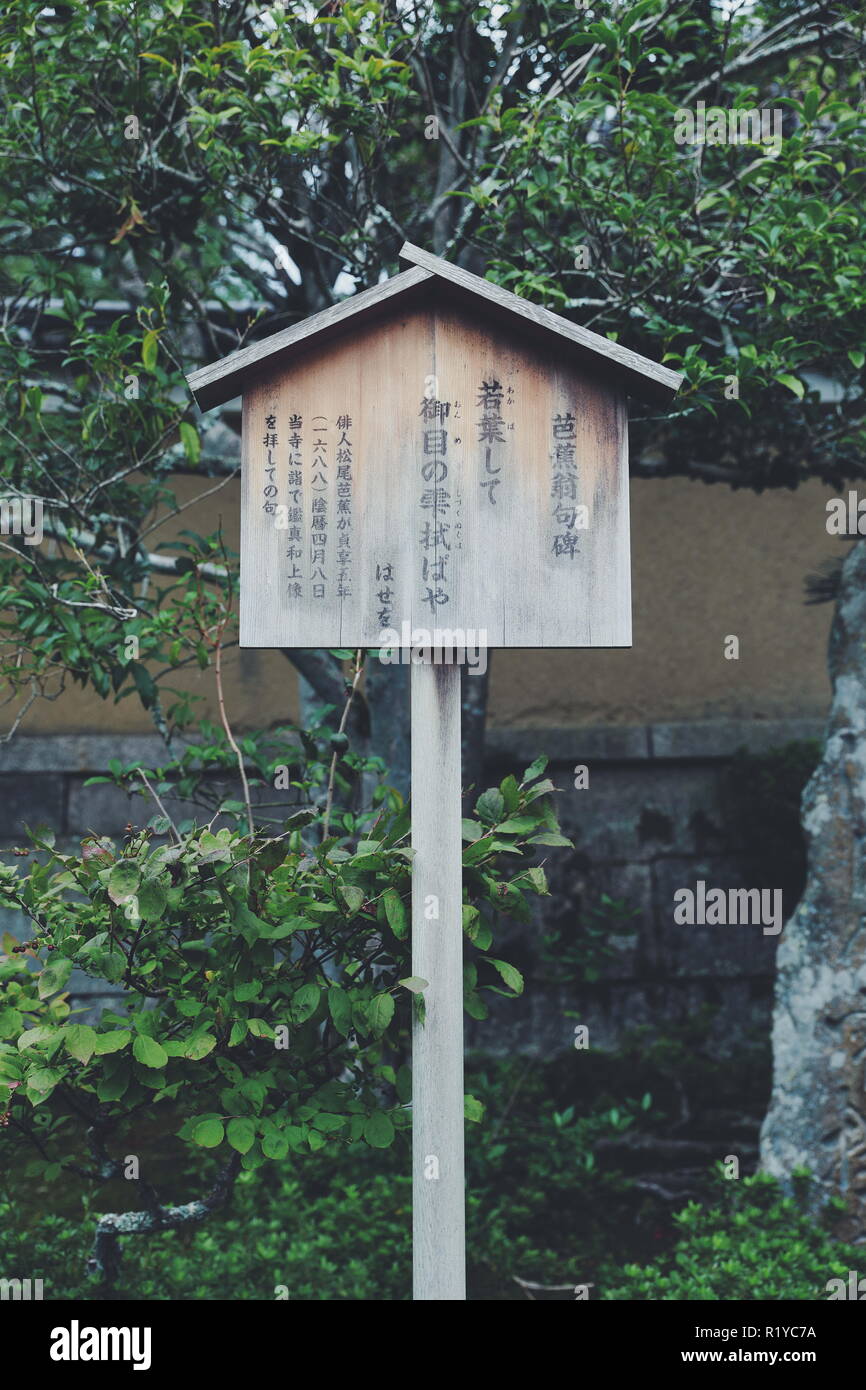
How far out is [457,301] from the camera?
2842mm

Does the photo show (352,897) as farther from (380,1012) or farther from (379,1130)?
(379,1130)

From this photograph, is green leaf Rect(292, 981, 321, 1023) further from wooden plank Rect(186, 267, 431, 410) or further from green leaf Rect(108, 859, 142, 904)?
wooden plank Rect(186, 267, 431, 410)

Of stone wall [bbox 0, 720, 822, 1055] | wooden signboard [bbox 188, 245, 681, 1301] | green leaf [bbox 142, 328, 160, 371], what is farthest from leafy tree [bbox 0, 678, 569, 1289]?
stone wall [bbox 0, 720, 822, 1055]

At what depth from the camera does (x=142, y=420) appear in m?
3.73

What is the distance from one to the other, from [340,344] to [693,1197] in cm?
389

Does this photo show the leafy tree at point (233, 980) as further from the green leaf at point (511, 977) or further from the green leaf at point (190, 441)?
the green leaf at point (190, 441)

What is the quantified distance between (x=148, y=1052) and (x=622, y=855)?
13.1ft

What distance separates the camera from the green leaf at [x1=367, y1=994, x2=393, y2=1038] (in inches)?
106

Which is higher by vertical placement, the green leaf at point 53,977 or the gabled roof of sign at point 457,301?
the gabled roof of sign at point 457,301

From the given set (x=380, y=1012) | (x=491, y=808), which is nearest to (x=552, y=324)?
(x=491, y=808)

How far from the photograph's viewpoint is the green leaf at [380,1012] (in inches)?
106

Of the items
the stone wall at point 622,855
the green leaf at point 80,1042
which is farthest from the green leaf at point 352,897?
the stone wall at point 622,855

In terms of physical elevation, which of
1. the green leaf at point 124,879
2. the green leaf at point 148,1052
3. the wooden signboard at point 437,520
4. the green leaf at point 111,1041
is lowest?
the green leaf at point 148,1052

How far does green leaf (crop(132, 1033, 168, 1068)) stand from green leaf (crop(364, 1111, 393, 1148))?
0.60m
